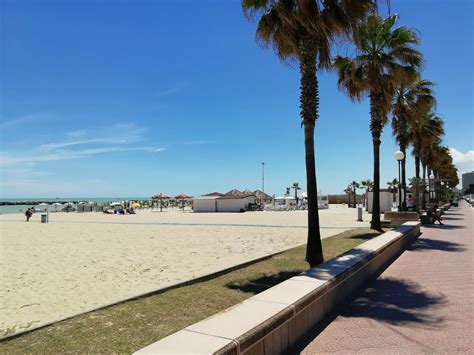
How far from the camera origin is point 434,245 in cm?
1205

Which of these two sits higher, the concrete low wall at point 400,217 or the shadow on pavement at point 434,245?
the concrete low wall at point 400,217

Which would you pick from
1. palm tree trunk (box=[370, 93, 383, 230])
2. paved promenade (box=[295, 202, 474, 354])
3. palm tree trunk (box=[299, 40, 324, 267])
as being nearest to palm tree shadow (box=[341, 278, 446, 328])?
paved promenade (box=[295, 202, 474, 354])

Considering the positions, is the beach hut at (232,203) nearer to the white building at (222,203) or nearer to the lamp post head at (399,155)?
the white building at (222,203)

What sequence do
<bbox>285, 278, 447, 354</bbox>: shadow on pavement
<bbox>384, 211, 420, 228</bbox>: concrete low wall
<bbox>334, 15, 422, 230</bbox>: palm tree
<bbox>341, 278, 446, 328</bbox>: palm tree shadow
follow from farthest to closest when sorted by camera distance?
<bbox>384, 211, 420, 228</bbox>: concrete low wall → <bbox>334, 15, 422, 230</bbox>: palm tree → <bbox>341, 278, 446, 328</bbox>: palm tree shadow → <bbox>285, 278, 447, 354</bbox>: shadow on pavement

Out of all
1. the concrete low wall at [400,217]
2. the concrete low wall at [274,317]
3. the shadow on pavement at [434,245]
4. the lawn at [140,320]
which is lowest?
the lawn at [140,320]

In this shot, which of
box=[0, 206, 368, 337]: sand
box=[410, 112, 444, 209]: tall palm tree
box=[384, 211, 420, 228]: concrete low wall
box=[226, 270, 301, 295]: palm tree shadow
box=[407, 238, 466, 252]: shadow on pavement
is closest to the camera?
box=[0, 206, 368, 337]: sand

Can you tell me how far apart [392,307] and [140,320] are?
11.3ft

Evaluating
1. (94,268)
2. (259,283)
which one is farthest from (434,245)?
(94,268)

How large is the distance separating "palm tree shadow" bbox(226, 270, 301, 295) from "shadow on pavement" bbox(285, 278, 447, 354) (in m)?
1.61

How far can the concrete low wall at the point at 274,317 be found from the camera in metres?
2.92

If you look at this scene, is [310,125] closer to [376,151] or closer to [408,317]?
[408,317]

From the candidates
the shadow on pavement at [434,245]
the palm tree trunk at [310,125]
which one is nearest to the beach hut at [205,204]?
the shadow on pavement at [434,245]

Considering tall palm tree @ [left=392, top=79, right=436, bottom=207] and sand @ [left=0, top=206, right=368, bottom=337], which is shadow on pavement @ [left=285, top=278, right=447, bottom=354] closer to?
sand @ [left=0, top=206, right=368, bottom=337]

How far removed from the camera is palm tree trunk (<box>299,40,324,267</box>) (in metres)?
8.71
